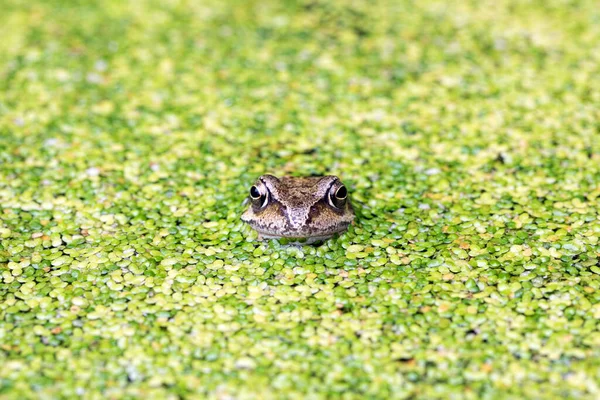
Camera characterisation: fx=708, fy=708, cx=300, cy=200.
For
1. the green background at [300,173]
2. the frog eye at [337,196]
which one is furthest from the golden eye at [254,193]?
the frog eye at [337,196]

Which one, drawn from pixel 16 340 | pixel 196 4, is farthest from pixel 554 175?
pixel 196 4

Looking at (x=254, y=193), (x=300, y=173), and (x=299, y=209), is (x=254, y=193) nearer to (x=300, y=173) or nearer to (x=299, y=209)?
(x=299, y=209)

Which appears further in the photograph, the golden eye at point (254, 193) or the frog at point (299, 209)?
the golden eye at point (254, 193)

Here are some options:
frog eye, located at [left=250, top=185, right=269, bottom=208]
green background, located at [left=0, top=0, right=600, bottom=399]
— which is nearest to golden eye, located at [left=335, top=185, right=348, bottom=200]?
green background, located at [left=0, top=0, right=600, bottom=399]

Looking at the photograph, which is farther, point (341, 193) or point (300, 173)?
point (300, 173)

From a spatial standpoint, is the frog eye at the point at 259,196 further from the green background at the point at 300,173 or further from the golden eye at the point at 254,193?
the green background at the point at 300,173

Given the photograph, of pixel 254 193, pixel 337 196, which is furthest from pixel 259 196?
pixel 337 196
